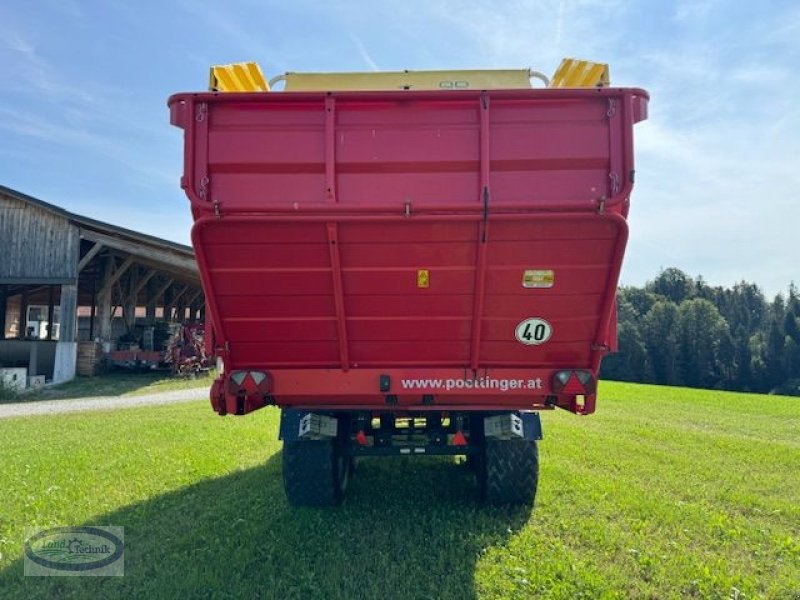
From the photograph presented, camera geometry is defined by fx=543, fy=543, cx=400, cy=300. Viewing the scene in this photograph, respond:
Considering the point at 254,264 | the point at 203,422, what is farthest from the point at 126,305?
the point at 254,264

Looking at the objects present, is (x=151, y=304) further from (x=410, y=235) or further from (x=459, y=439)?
(x=410, y=235)

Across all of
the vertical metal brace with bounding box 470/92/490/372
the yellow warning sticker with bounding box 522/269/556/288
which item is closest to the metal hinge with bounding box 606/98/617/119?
the vertical metal brace with bounding box 470/92/490/372

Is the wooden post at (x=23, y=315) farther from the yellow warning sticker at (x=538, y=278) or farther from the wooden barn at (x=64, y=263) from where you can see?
the yellow warning sticker at (x=538, y=278)

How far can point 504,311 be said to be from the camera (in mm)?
3639

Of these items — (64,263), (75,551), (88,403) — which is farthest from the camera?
(64,263)

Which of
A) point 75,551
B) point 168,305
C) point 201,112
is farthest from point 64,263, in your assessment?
point 201,112

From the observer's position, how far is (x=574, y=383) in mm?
3771

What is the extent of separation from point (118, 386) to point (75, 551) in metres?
14.3

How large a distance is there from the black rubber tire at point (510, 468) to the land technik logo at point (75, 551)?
111 inches

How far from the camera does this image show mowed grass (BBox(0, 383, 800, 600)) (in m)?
3.44

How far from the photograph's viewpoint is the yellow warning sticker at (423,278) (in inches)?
138

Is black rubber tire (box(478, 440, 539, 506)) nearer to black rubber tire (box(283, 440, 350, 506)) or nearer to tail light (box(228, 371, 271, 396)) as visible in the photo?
black rubber tire (box(283, 440, 350, 506))

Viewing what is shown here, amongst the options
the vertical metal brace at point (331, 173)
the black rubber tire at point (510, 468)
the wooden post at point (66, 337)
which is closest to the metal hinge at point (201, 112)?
the vertical metal brace at point (331, 173)

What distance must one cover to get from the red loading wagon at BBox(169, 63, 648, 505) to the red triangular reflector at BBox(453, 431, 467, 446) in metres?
0.77
